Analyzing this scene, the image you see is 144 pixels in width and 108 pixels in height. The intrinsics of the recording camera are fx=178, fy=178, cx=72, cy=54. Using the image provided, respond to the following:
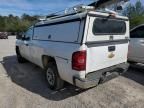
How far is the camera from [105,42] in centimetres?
449

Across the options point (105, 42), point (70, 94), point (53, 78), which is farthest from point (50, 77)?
point (105, 42)

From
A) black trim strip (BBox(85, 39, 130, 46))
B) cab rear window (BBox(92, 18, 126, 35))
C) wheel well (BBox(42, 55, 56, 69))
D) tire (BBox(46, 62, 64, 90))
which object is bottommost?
tire (BBox(46, 62, 64, 90))

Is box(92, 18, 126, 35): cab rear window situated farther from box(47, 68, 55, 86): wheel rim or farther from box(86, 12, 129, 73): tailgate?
box(47, 68, 55, 86): wheel rim

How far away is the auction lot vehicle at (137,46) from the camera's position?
6511mm

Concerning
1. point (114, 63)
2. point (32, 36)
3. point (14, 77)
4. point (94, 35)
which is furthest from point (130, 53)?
point (14, 77)

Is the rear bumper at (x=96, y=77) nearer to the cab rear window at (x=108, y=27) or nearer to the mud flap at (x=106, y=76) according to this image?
the mud flap at (x=106, y=76)

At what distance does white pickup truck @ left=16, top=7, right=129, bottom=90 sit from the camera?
13.3 ft

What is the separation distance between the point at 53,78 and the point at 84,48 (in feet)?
5.49

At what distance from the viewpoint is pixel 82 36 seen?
13.1 ft

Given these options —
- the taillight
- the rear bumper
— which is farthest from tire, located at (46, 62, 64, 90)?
the taillight

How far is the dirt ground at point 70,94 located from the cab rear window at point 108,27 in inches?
65.4

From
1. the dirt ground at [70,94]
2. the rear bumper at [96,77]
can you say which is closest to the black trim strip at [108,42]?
the rear bumper at [96,77]

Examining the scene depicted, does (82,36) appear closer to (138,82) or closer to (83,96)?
(83,96)

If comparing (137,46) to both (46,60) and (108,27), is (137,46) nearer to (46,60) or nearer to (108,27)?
(108,27)
